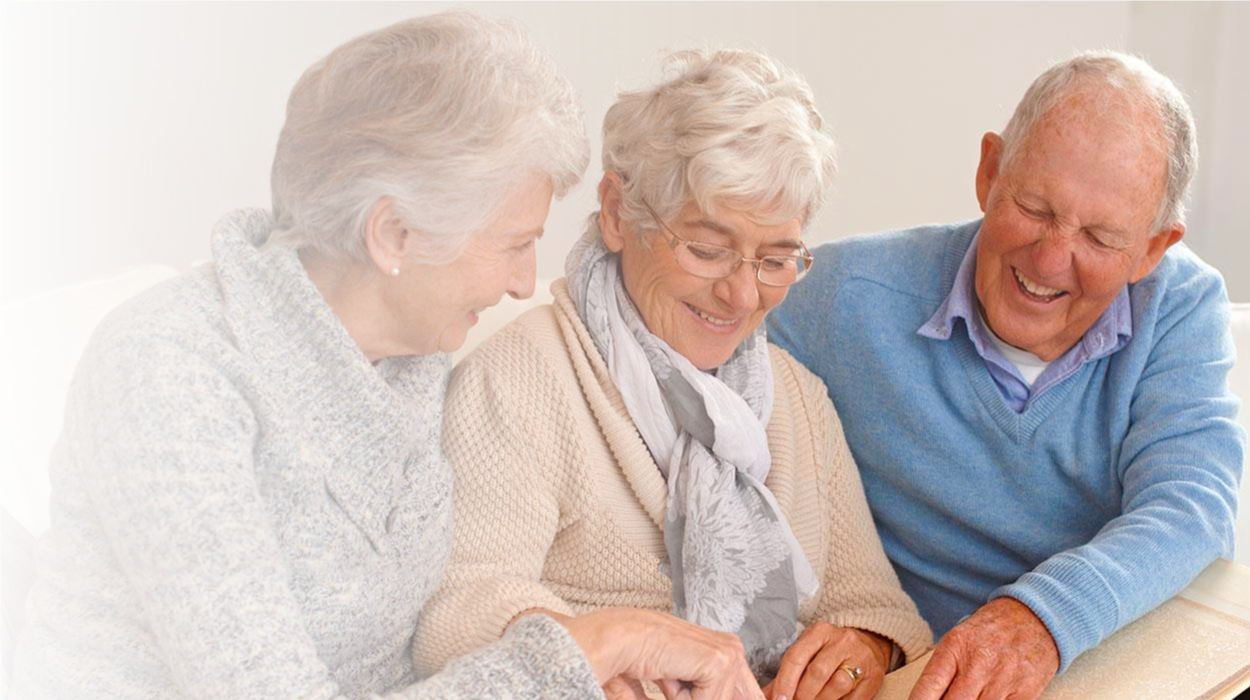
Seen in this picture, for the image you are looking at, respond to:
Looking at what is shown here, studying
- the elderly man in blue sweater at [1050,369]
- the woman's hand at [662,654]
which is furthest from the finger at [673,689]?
the elderly man in blue sweater at [1050,369]

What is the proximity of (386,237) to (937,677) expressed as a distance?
0.84 m

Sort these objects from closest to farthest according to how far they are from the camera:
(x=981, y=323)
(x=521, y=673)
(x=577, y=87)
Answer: (x=521, y=673), (x=981, y=323), (x=577, y=87)

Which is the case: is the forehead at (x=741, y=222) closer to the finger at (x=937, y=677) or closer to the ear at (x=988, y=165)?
the ear at (x=988, y=165)

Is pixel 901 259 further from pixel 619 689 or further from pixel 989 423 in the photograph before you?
pixel 619 689

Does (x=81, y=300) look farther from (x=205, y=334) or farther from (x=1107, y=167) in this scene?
(x=1107, y=167)

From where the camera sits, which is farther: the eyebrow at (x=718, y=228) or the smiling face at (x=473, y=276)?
the eyebrow at (x=718, y=228)

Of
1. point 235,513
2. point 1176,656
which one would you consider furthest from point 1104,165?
point 235,513

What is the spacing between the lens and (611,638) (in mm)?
1424

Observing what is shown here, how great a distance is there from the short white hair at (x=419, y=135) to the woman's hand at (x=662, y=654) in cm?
44

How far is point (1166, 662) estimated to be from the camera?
162cm

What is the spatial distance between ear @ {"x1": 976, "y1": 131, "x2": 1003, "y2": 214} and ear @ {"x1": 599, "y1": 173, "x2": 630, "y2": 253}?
1.90ft

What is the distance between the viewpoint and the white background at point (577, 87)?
7.78 feet

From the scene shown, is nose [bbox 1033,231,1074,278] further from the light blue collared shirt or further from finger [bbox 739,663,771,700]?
finger [bbox 739,663,771,700]

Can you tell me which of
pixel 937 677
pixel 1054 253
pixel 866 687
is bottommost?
pixel 866 687
